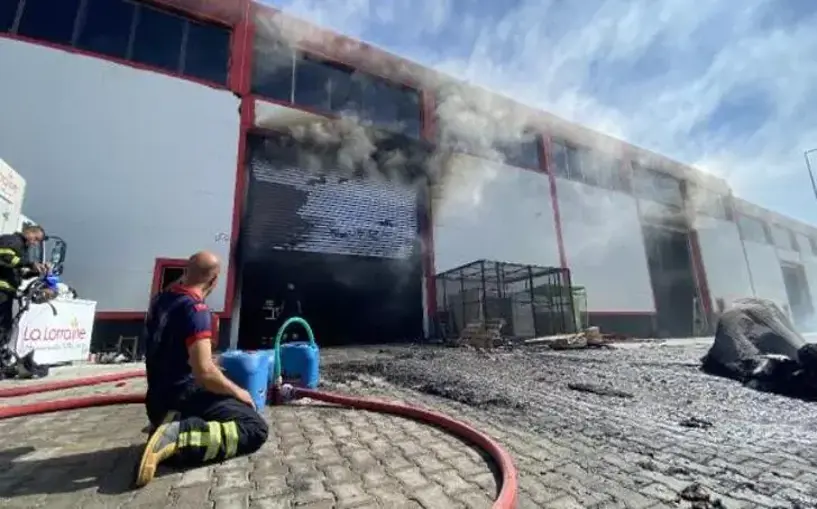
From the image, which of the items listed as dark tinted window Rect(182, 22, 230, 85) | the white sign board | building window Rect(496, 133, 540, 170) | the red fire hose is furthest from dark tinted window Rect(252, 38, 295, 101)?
the red fire hose

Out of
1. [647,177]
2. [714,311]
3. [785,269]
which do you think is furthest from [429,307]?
[785,269]

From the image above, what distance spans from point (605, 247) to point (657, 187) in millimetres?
5875

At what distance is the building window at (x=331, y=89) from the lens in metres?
10.8

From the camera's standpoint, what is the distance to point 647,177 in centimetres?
1914

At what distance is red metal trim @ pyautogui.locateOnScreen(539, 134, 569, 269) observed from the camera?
15146 mm

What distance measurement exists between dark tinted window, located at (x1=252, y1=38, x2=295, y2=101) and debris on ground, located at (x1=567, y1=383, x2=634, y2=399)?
1027 cm

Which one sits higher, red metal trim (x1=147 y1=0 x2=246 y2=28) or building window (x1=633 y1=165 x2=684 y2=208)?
red metal trim (x1=147 y1=0 x2=246 y2=28)

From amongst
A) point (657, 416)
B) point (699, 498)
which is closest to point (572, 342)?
point (657, 416)

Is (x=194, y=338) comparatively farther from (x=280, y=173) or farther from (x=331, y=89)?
(x=331, y=89)

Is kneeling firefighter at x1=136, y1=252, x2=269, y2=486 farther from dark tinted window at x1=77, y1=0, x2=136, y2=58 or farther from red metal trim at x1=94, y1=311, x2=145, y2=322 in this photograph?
dark tinted window at x1=77, y1=0, x2=136, y2=58

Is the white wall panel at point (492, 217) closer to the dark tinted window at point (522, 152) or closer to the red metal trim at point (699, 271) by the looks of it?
the dark tinted window at point (522, 152)

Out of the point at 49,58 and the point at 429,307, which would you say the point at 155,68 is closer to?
the point at 49,58

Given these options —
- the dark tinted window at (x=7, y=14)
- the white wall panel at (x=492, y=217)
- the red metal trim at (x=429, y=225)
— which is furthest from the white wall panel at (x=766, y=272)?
the dark tinted window at (x=7, y=14)

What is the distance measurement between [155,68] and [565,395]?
11386mm
